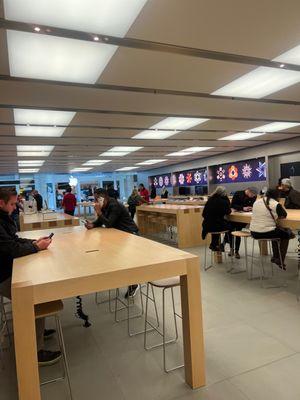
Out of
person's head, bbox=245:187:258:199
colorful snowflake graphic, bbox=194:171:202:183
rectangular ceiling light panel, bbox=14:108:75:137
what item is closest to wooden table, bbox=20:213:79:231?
rectangular ceiling light panel, bbox=14:108:75:137

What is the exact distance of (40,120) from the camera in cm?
574

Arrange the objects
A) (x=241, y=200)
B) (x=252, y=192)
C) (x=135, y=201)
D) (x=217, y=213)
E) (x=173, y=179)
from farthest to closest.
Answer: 1. (x=173, y=179)
2. (x=135, y=201)
3. (x=241, y=200)
4. (x=252, y=192)
5. (x=217, y=213)

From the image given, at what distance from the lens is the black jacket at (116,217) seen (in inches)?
153

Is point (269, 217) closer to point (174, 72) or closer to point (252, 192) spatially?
point (252, 192)

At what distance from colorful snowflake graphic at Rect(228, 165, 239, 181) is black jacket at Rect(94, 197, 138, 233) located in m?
9.61

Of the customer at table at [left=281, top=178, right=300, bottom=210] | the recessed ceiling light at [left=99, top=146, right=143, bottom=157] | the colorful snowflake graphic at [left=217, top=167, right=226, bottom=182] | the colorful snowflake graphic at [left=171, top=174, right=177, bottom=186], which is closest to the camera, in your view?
the customer at table at [left=281, top=178, right=300, bottom=210]

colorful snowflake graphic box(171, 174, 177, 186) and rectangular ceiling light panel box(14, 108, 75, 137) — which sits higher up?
rectangular ceiling light panel box(14, 108, 75, 137)

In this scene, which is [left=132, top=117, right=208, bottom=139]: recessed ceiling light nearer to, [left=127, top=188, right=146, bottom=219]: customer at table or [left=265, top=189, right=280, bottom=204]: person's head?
[left=127, top=188, right=146, bottom=219]: customer at table

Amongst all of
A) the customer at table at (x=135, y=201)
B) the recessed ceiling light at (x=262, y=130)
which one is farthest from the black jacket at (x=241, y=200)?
the customer at table at (x=135, y=201)

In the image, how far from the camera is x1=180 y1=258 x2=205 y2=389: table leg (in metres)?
1.99

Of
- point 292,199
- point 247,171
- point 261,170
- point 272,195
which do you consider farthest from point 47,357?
point 247,171

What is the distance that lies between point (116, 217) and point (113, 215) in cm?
5

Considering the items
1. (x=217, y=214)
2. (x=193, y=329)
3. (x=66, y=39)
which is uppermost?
(x=66, y=39)

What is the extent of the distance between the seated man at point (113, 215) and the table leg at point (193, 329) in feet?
6.05
